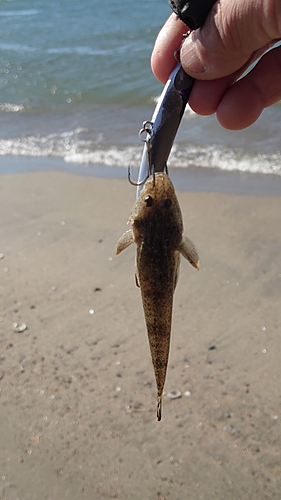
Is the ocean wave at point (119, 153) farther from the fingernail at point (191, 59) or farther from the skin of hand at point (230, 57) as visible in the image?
the fingernail at point (191, 59)

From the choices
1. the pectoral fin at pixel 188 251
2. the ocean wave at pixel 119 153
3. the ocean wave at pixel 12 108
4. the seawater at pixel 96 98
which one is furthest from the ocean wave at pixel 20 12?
the pectoral fin at pixel 188 251

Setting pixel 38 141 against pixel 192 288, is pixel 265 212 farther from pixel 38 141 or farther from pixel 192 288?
pixel 38 141

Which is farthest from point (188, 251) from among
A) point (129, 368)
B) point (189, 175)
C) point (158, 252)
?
point (189, 175)

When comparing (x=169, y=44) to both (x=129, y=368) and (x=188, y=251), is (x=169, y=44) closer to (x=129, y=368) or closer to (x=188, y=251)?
(x=188, y=251)

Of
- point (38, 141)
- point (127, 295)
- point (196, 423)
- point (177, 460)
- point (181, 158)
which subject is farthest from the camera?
point (38, 141)

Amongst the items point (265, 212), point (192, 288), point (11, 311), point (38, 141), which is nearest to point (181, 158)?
point (265, 212)

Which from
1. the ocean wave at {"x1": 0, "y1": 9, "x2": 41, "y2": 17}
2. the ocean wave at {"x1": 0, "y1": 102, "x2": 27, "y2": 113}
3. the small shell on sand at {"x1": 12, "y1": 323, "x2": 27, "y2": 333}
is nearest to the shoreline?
the small shell on sand at {"x1": 12, "y1": 323, "x2": 27, "y2": 333}
